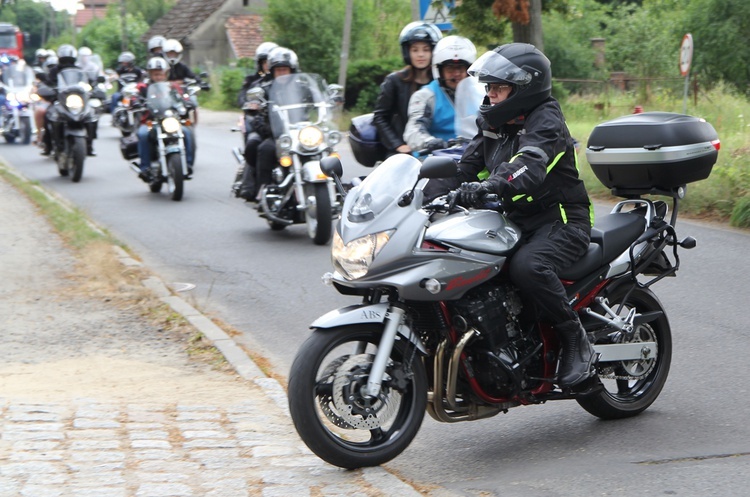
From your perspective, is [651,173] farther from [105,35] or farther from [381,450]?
[105,35]

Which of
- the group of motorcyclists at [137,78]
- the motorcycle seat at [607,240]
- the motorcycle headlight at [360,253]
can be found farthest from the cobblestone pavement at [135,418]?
the group of motorcyclists at [137,78]

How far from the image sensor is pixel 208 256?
1140 centimetres

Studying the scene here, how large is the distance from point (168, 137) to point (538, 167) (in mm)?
11028

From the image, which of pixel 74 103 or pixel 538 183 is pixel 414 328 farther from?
pixel 74 103

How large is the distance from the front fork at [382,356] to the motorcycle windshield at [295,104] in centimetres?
724

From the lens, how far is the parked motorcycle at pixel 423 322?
4855 millimetres

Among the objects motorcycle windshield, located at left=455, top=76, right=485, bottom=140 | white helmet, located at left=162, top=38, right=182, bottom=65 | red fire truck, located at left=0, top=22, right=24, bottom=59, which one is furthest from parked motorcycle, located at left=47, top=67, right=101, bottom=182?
red fire truck, located at left=0, top=22, right=24, bottom=59

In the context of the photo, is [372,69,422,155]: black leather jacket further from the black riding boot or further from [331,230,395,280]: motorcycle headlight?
[331,230,395,280]: motorcycle headlight

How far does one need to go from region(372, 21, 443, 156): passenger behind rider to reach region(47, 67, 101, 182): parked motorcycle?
30.0 feet

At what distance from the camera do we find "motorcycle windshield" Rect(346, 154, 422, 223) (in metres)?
4.92

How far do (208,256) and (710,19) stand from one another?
61.6ft

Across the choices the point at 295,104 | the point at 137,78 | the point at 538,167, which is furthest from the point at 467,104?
the point at 137,78

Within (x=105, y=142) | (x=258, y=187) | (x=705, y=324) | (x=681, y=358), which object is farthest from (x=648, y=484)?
(x=105, y=142)

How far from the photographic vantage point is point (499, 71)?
17.0ft
